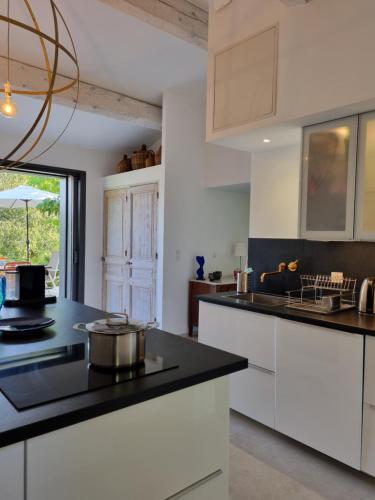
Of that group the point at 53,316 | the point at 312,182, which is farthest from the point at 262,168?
the point at 53,316

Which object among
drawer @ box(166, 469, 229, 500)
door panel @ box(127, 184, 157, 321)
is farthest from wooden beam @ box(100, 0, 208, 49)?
drawer @ box(166, 469, 229, 500)

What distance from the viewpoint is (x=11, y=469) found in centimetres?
88

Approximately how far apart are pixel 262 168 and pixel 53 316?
6.83 ft

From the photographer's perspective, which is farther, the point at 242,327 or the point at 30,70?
the point at 30,70

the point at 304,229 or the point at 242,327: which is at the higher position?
the point at 304,229

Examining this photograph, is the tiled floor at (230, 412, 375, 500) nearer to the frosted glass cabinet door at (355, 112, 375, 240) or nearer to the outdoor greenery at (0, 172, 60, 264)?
the frosted glass cabinet door at (355, 112, 375, 240)

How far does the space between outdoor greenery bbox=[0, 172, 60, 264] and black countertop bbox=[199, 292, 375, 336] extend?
6195 millimetres

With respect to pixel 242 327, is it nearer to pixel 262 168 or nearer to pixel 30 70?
pixel 262 168

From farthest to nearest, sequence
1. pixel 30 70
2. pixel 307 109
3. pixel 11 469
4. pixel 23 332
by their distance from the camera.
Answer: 1. pixel 30 70
2. pixel 307 109
3. pixel 23 332
4. pixel 11 469

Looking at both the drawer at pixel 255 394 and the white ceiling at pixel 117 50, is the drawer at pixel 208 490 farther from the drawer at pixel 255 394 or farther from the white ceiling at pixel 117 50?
the white ceiling at pixel 117 50

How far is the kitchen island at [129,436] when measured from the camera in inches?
35.9

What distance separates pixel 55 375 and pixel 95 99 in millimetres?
3810

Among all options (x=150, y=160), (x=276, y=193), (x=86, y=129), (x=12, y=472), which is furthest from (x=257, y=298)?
(x=86, y=129)

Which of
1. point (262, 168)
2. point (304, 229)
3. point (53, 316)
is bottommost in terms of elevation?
point (53, 316)
